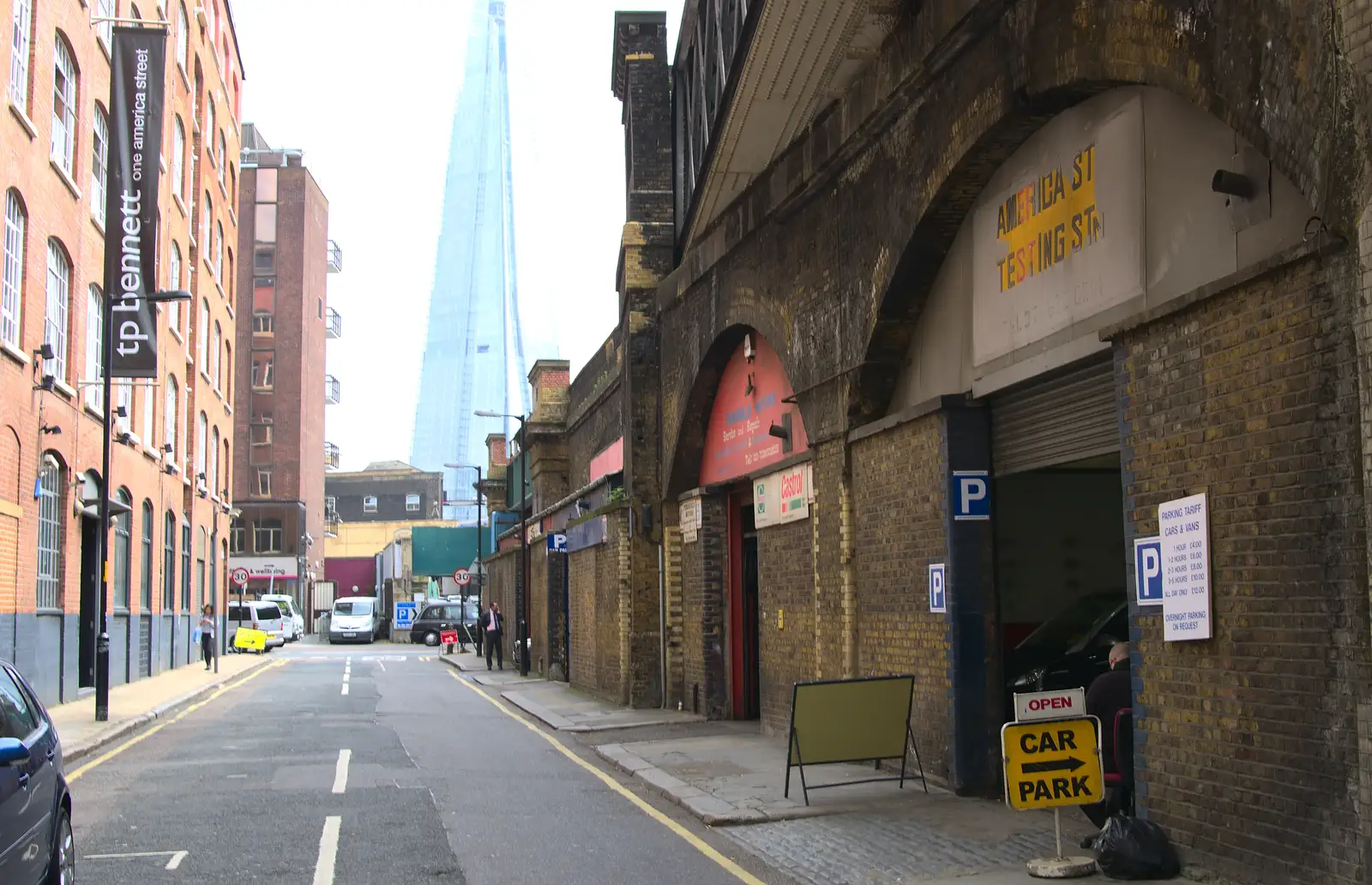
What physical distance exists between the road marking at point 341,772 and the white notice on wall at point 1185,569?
806 centimetres

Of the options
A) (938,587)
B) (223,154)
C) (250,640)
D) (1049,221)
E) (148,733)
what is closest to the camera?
(1049,221)

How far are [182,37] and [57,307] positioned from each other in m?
17.1

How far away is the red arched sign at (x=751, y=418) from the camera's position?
1684 cm

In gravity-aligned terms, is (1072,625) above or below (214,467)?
below

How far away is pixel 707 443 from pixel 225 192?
119 feet

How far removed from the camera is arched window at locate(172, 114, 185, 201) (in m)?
38.0

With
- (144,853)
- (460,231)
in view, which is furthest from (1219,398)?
(460,231)

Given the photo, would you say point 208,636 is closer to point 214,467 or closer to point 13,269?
point 214,467

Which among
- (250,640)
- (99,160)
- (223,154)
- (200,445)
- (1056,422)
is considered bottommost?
(250,640)

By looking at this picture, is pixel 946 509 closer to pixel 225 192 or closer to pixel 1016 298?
pixel 1016 298

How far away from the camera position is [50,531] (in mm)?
25734

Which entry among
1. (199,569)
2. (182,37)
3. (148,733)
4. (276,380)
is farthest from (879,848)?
(276,380)

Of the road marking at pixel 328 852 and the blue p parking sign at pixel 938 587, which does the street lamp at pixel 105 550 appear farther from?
the blue p parking sign at pixel 938 587

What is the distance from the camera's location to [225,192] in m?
51.4
